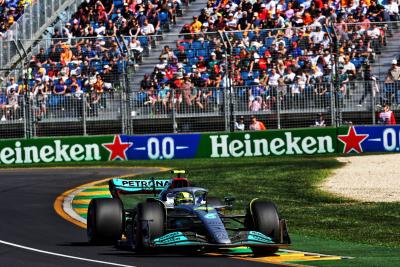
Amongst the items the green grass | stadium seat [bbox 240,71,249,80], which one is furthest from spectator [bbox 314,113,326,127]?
stadium seat [bbox 240,71,249,80]

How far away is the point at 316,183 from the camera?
27.1 meters

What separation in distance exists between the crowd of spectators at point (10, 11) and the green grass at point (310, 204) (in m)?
11.3

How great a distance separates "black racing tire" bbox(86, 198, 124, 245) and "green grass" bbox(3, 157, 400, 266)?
8.92ft

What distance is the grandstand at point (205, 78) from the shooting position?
3459 centimetres

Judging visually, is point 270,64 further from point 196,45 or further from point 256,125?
point 196,45

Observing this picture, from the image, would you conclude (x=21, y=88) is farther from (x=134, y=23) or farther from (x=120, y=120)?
(x=134, y=23)

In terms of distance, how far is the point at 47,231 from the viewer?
1900 cm

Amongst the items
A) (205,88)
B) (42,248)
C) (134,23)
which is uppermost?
(134,23)

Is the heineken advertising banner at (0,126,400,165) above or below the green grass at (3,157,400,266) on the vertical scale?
above

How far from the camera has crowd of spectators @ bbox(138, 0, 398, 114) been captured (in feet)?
113

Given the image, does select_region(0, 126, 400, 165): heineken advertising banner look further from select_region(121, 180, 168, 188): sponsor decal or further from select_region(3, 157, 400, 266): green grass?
select_region(121, 180, 168, 188): sponsor decal

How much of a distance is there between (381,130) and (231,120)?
186 inches

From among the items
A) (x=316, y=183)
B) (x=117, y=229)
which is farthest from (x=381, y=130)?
(x=117, y=229)

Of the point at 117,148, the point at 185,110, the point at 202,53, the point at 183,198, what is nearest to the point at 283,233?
the point at 183,198
